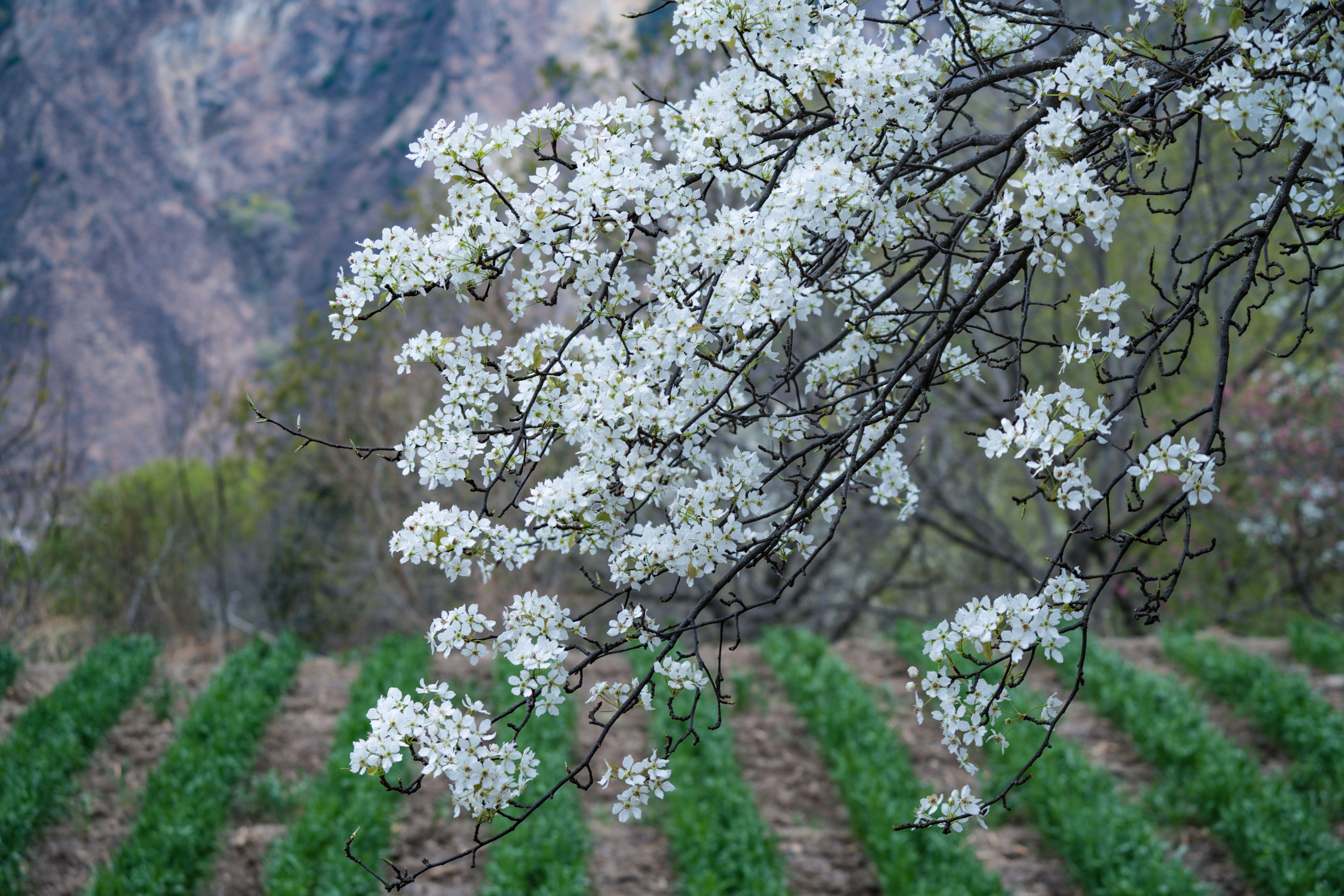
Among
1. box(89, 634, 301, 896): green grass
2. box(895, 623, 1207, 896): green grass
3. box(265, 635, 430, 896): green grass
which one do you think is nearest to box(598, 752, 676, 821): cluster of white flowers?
box(895, 623, 1207, 896): green grass

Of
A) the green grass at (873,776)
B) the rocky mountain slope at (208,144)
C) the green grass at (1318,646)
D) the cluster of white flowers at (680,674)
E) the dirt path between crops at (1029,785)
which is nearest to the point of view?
the cluster of white flowers at (680,674)

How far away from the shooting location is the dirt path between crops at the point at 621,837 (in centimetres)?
484

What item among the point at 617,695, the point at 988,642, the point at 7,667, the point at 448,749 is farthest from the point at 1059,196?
the point at 7,667

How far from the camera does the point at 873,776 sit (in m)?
5.28

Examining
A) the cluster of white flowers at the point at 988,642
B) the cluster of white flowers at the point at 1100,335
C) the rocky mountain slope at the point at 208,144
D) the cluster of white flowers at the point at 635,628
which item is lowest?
the cluster of white flowers at the point at 988,642

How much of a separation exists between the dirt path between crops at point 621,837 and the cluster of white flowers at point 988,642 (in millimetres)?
2350

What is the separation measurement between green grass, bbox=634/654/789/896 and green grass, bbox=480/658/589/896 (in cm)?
52

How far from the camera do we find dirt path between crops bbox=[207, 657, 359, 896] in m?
4.67

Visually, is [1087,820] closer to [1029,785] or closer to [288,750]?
[1029,785]

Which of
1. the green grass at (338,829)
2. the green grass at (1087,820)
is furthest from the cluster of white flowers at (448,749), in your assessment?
the green grass at (1087,820)

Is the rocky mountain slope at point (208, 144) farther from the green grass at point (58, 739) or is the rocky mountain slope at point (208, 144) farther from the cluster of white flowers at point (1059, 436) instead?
the cluster of white flowers at point (1059, 436)

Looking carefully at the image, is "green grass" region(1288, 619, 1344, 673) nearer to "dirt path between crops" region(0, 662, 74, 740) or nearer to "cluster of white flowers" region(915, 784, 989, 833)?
"cluster of white flowers" region(915, 784, 989, 833)

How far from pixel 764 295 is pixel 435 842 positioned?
15.1 ft

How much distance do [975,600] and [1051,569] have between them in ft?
0.58
